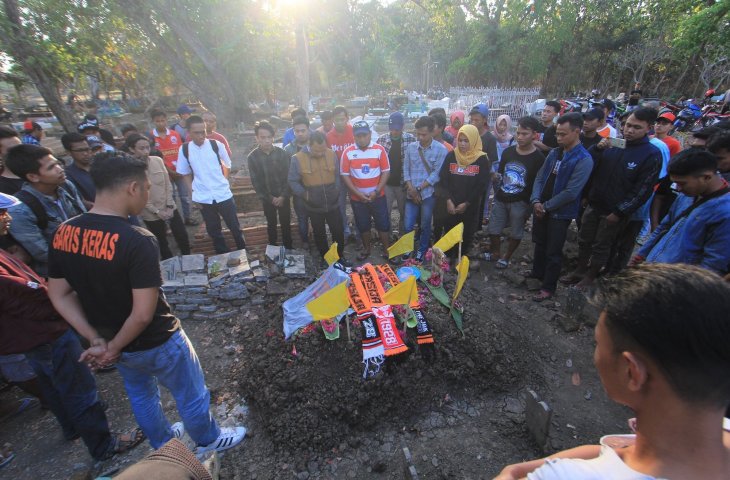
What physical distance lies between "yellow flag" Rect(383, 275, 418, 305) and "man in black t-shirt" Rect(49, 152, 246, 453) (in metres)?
1.53

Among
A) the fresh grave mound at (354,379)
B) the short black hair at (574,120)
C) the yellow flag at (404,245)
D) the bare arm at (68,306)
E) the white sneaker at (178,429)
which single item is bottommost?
the white sneaker at (178,429)

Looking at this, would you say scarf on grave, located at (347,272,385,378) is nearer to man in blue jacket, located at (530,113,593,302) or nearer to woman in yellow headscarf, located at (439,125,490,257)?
woman in yellow headscarf, located at (439,125,490,257)

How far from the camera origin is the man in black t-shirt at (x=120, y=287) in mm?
1774

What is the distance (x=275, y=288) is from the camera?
14.1 feet

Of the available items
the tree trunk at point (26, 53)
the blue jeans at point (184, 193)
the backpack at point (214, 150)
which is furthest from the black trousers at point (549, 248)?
the tree trunk at point (26, 53)

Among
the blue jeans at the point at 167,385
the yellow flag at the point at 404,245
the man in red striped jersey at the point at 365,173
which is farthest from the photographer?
the man in red striped jersey at the point at 365,173

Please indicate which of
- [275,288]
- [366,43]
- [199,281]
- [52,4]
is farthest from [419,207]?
[366,43]

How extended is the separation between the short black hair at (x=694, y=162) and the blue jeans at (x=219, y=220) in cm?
470

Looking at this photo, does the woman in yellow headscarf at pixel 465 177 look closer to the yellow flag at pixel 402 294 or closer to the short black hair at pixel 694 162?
the short black hair at pixel 694 162

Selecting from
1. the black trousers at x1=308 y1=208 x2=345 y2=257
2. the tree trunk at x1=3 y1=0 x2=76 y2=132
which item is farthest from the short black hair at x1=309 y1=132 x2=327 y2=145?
the tree trunk at x1=3 y1=0 x2=76 y2=132

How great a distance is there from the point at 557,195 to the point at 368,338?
106 inches

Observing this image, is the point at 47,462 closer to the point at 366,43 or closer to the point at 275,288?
the point at 275,288

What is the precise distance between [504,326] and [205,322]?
11.4 ft

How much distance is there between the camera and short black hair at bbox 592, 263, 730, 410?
2.44ft
